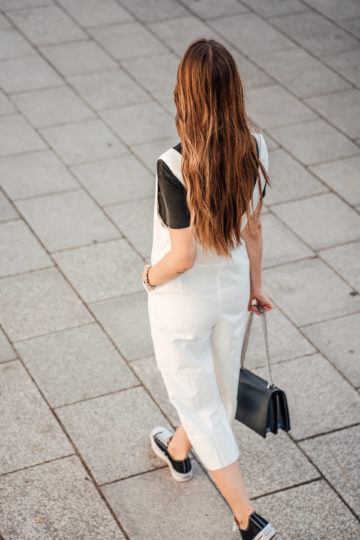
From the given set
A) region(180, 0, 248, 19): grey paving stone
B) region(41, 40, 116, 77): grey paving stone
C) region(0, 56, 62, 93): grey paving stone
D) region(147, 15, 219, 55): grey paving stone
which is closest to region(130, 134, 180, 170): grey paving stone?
region(0, 56, 62, 93): grey paving stone

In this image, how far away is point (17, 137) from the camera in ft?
22.2

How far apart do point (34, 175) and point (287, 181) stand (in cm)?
201

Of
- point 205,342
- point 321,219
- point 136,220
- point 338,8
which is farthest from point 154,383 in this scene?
point 338,8

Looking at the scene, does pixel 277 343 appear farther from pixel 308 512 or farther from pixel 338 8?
pixel 338 8

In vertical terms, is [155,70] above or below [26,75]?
above

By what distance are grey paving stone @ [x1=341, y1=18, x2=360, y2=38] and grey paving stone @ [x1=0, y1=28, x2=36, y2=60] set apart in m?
3.54

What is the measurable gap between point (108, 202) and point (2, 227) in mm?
825

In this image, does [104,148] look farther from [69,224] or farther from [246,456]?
[246,456]

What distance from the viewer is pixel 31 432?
411 centimetres

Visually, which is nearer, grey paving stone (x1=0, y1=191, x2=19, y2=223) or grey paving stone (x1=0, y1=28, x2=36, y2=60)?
grey paving stone (x1=0, y1=191, x2=19, y2=223)

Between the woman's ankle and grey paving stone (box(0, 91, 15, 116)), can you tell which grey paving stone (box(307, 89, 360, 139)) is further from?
the woman's ankle

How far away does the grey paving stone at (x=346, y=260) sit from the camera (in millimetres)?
5414

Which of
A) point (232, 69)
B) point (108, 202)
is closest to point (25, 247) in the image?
point (108, 202)

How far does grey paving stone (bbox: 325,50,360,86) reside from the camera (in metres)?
8.07
